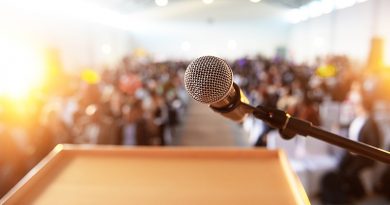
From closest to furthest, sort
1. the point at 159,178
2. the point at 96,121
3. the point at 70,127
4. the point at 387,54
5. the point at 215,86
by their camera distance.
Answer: the point at 215,86, the point at 159,178, the point at 96,121, the point at 70,127, the point at 387,54

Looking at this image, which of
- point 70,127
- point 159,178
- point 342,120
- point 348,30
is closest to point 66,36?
point 70,127

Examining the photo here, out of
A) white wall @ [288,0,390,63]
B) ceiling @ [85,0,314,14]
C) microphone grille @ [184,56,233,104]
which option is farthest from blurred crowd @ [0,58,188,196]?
ceiling @ [85,0,314,14]

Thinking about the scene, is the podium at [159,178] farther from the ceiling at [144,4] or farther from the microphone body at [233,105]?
the ceiling at [144,4]

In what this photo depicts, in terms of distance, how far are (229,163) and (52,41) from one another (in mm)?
10801

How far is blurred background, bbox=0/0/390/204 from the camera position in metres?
4.74

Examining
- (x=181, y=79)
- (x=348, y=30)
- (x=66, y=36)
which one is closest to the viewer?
(x=181, y=79)

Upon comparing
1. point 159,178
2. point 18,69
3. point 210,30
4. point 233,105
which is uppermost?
point 210,30

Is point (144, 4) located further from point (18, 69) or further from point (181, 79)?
point (18, 69)

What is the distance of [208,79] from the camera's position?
852mm

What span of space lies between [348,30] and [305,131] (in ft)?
44.1

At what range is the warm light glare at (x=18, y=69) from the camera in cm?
784

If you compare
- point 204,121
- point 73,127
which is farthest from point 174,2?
point 73,127

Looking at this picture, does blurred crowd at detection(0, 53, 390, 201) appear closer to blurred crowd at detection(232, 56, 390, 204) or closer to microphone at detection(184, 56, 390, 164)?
blurred crowd at detection(232, 56, 390, 204)

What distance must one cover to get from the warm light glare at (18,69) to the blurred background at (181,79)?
1.2 inches
